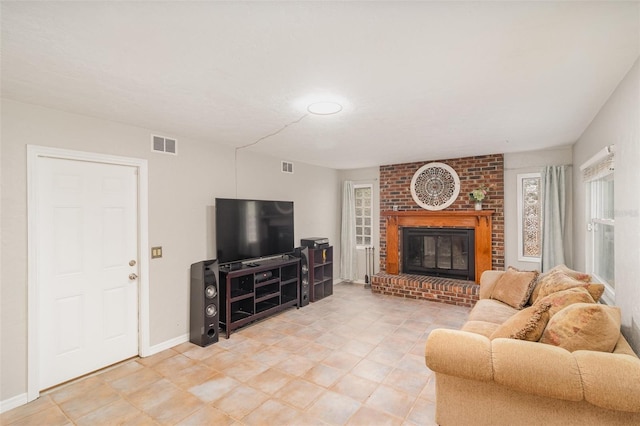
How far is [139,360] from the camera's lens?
319 cm

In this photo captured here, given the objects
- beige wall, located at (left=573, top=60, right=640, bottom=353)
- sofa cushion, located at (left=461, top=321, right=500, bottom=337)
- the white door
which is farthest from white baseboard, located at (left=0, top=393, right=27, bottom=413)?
beige wall, located at (left=573, top=60, right=640, bottom=353)

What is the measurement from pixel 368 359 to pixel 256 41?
2.97 m

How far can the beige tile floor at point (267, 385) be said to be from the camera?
89.8 inches

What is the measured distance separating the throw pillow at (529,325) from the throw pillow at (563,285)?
870 millimetres

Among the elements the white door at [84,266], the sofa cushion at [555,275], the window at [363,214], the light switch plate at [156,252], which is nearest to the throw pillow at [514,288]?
the sofa cushion at [555,275]

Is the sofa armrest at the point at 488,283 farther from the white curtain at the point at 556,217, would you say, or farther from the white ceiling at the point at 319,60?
Result: the white ceiling at the point at 319,60

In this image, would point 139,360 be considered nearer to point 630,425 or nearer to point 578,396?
point 578,396

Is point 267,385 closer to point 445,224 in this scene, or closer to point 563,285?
point 563,285

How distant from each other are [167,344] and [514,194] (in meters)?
5.38

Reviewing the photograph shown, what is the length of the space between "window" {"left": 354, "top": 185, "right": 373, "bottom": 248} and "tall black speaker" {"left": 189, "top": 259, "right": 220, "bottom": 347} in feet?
11.8

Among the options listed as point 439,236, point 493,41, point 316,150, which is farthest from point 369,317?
point 493,41

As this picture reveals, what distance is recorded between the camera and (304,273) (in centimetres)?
496

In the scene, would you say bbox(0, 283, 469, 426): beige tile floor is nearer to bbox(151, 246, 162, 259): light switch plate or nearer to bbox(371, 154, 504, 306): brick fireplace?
bbox(151, 246, 162, 259): light switch plate

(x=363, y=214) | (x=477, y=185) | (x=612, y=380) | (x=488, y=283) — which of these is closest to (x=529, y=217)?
(x=477, y=185)
